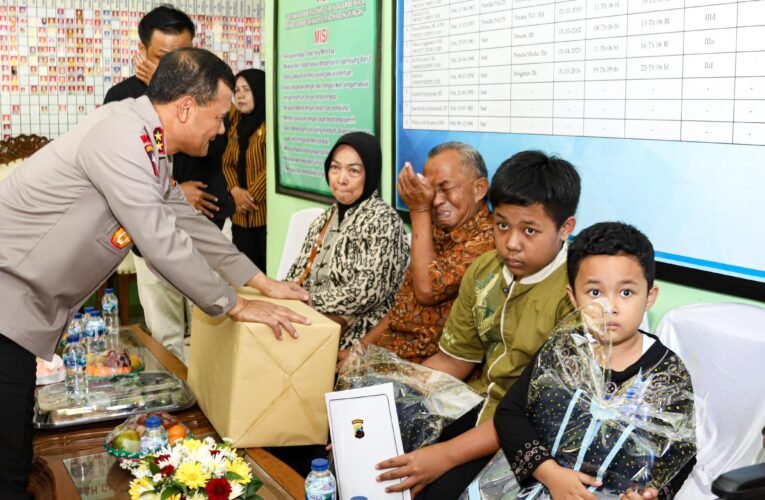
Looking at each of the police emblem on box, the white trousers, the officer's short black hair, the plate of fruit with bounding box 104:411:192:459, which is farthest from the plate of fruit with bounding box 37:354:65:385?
the white trousers

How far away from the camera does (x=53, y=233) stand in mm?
1953

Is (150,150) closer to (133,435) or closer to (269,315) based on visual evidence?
(269,315)

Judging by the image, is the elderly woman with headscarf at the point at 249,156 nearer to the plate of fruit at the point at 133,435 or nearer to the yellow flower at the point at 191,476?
the plate of fruit at the point at 133,435

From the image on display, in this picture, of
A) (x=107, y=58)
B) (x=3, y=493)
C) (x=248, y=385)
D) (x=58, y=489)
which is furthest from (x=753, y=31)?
(x=107, y=58)

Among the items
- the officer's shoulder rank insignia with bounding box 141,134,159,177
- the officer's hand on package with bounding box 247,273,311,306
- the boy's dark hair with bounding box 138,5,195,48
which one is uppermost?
the boy's dark hair with bounding box 138,5,195,48

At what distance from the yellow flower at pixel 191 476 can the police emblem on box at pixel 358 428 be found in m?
0.50

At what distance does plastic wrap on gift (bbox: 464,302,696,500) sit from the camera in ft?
4.71

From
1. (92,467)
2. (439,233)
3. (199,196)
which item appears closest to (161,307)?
(199,196)

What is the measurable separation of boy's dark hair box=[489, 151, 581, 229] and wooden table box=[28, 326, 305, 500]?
2.64ft

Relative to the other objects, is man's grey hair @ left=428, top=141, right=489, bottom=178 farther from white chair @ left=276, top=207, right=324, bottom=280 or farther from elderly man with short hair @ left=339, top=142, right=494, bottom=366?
white chair @ left=276, top=207, right=324, bottom=280

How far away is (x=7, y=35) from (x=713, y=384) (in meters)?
5.07

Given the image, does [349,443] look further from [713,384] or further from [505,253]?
[713,384]

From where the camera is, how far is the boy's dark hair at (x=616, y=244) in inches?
63.1

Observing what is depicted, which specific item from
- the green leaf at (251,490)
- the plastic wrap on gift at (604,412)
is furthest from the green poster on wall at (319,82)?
the green leaf at (251,490)
